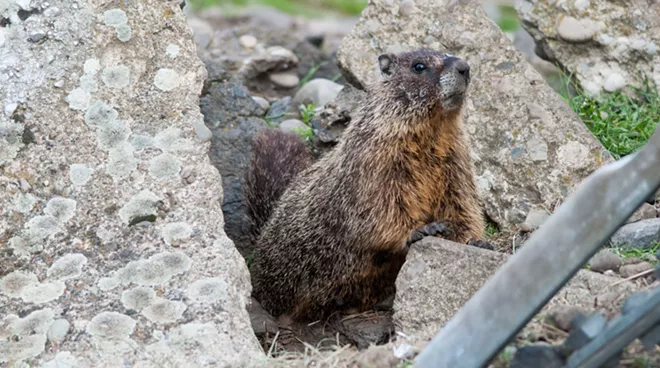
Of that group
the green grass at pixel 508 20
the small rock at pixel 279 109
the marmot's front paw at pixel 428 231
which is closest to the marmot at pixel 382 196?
the marmot's front paw at pixel 428 231

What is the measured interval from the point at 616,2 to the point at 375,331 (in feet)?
9.16

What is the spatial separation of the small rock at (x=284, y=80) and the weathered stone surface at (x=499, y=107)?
1178 mm

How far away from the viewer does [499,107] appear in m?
5.96

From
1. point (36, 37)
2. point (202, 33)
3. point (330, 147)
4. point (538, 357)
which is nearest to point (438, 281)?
point (538, 357)

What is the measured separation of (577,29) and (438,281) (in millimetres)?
2600

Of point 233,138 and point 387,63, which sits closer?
point 387,63

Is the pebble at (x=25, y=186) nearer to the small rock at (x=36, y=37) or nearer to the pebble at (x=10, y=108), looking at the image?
the pebble at (x=10, y=108)

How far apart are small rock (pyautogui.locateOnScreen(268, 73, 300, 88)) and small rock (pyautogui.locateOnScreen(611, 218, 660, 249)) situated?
132 inches

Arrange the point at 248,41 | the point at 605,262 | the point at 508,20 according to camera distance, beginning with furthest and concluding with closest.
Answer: the point at 508,20 → the point at 248,41 → the point at 605,262

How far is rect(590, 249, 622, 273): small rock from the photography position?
438 centimetres

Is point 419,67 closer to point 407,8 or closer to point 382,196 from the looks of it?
point 382,196

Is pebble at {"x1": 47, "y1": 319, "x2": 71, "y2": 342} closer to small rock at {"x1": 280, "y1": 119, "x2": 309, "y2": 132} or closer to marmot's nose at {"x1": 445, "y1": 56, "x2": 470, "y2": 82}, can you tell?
marmot's nose at {"x1": 445, "y1": 56, "x2": 470, "y2": 82}

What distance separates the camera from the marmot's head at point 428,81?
519 cm

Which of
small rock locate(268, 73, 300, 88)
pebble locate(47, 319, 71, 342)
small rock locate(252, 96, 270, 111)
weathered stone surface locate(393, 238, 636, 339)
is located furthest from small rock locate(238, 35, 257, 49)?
pebble locate(47, 319, 71, 342)
